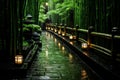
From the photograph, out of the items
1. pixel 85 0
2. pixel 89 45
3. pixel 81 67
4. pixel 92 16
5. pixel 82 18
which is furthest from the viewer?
pixel 82 18

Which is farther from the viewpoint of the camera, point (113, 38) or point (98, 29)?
point (98, 29)

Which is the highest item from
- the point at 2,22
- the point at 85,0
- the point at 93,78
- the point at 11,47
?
the point at 85,0

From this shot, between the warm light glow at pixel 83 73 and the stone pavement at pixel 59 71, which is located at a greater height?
the stone pavement at pixel 59 71

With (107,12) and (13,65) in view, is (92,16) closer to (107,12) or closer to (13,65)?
(107,12)

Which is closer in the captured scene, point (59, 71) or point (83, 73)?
point (83, 73)

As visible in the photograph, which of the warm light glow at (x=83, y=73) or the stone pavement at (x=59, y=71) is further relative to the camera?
the warm light glow at (x=83, y=73)

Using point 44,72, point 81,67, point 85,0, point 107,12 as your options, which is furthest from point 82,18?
point 44,72

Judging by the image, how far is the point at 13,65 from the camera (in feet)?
25.6

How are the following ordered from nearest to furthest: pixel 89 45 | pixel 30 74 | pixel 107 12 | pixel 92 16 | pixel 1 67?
1. pixel 1 67
2. pixel 30 74
3. pixel 107 12
4. pixel 89 45
5. pixel 92 16

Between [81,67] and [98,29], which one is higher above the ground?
[98,29]

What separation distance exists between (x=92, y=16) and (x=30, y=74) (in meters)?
6.36

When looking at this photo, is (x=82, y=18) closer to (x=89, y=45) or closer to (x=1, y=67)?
(x=89, y=45)

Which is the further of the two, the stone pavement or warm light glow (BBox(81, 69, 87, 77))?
warm light glow (BBox(81, 69, 87, 77))

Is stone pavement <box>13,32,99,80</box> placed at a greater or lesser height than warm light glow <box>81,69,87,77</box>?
greater
